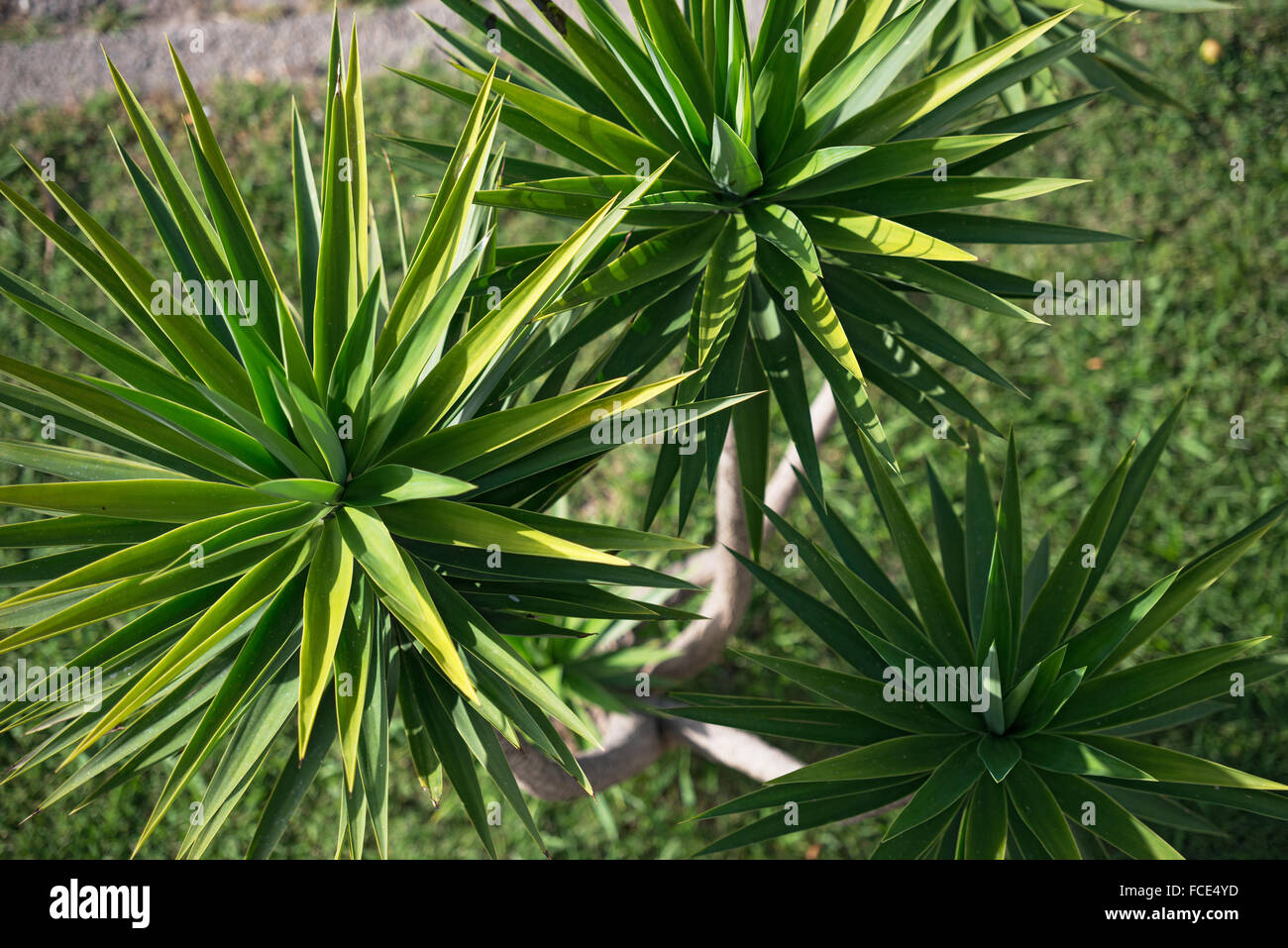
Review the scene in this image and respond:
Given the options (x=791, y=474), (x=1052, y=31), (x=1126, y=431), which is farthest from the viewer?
(x=1126, y=431)

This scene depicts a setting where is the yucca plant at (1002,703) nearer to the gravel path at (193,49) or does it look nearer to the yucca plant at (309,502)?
the yucca plant at (309,502)

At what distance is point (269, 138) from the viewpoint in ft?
14.3

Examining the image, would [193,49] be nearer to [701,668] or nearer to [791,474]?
[791,474]

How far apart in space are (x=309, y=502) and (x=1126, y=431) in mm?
3272

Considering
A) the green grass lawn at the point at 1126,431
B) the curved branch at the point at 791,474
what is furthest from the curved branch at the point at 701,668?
the green grass lawn at the point at 1126,431

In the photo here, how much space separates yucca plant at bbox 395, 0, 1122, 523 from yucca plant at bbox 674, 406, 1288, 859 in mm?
284

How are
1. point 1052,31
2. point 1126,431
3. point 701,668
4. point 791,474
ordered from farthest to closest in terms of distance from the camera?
point 1126,431
point 701,668
point 791,474
point 1052,31

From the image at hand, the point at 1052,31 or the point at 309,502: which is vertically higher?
the point at 1052,31

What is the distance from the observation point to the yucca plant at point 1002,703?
1797 millimetres

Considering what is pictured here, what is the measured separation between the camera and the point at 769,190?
5.96 feet

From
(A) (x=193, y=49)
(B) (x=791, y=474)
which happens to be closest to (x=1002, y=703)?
(B) (x=791, y=474)

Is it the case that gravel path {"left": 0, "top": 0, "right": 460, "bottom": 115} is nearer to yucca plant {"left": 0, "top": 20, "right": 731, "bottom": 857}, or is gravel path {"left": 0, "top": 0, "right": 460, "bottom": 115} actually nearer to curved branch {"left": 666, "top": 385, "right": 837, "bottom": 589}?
curved branch {"left": 666, "top": 385, "right": 837, "bottom": 589}

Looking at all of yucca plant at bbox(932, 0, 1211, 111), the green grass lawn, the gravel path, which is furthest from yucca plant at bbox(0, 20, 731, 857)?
the gravel path
